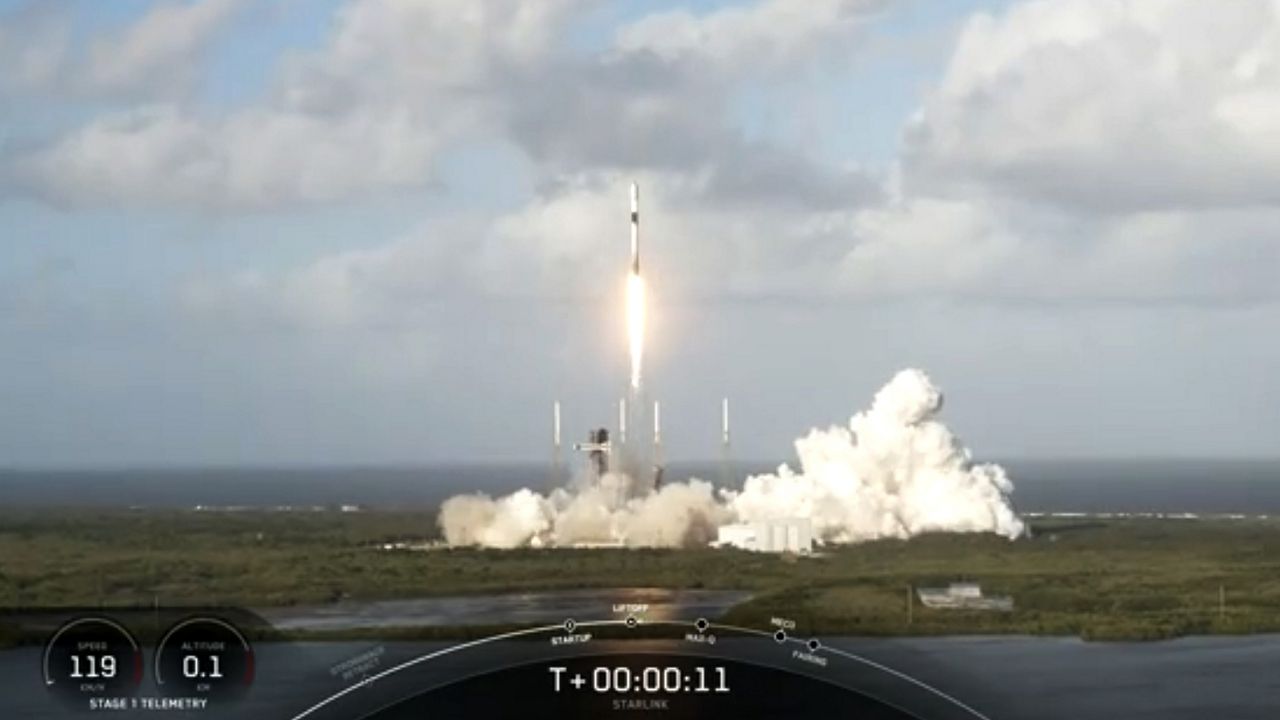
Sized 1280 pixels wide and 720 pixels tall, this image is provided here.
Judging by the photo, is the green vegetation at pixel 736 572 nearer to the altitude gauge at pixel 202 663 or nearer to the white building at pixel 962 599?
the white building at pixel 962 599

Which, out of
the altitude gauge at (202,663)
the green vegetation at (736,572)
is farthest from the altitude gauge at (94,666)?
the green vegetation at (736,572)

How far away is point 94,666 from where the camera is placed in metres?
29.4

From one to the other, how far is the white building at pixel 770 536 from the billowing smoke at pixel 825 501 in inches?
55.7

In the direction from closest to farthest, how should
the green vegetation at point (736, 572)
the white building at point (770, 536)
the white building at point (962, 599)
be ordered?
the green vegetation at point (736, 572) → the white building at point (962, 599) → the white building at point (770, 536)

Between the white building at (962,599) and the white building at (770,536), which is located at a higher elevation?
the white building at (770,536)

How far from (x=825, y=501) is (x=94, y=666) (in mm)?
55033

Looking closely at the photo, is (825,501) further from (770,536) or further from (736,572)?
(736,572)

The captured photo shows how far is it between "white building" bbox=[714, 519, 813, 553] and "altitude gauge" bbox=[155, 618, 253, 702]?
137 feet

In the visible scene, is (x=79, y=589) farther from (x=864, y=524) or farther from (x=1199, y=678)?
(x=864, y=524)

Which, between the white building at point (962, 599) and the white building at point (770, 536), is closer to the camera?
the white building at point (962, 599)

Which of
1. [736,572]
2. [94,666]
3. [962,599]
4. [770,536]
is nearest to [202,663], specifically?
[94,666]

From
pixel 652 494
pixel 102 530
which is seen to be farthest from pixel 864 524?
pixel 102 530

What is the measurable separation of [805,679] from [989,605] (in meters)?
14.0

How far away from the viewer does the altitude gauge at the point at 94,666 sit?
29.0 meters
